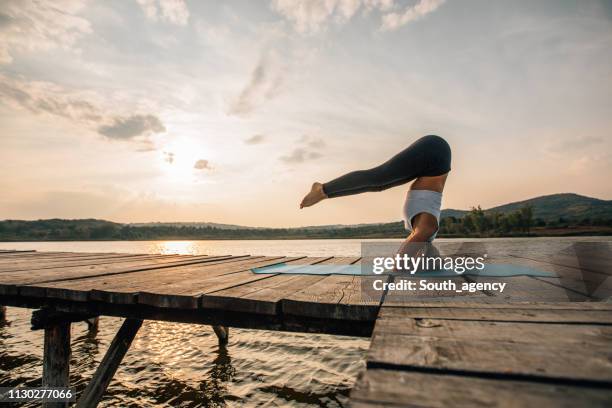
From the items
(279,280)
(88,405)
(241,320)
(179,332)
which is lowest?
(179,332)

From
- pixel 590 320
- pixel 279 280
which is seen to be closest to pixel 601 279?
pixel 590 320

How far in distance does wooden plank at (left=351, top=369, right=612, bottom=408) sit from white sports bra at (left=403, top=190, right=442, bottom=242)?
2.95 m

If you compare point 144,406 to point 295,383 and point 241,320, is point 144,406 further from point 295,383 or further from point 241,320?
point 241,320

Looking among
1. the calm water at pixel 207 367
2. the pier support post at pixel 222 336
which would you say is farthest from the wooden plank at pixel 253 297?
the pier support post at pixel 222 336

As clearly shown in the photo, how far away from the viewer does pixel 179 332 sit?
937 centimetres

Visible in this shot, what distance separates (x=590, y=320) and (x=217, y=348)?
7677 millimetres

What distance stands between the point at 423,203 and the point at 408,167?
21.7 inches

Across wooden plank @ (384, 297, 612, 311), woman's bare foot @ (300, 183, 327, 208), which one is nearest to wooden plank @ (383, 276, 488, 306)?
wooden plank @ (384, 297, 612, 311)

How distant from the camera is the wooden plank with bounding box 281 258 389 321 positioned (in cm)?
247

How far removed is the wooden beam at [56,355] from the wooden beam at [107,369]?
20.3 inches

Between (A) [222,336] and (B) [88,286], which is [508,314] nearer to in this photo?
(B) [88,286]

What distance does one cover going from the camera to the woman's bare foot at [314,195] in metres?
3.99

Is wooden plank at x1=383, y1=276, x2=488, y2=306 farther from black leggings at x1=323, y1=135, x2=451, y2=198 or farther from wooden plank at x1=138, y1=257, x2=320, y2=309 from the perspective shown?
wooden plank at x1=138, y1=257, x2=320, y2=309

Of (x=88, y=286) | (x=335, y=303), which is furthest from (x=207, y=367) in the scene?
(x=335, y=303)
